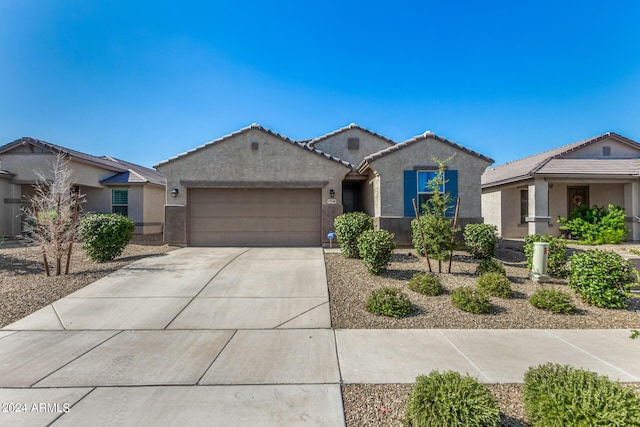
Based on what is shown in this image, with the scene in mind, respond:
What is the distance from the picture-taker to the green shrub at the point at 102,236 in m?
9.41

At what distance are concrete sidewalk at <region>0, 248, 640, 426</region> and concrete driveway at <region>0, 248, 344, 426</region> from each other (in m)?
0.02

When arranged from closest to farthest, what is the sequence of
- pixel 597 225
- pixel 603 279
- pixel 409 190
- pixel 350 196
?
1. pixel 603 279
2. pixel 409 190
3. pixel 597 225
4. pixel 350 196

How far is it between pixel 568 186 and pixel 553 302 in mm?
12857

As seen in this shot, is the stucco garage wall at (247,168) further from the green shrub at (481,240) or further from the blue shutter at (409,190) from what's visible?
the green shrub at (481,240)

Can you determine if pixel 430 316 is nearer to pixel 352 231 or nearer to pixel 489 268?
pixel 489 268

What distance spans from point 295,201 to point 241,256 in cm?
346

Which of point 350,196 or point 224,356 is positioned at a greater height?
point 350,196

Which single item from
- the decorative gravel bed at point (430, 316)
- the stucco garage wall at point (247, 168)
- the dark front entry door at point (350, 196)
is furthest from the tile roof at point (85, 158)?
the decorative gravel bed at point (430, 316)

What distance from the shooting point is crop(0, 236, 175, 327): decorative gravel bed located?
243 inches

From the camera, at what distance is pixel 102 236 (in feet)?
31.0

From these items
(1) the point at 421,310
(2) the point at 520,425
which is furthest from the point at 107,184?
(2) the point at 520,425

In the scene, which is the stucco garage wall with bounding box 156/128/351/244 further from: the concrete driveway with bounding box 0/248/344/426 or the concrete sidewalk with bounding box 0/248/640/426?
the concrete sidewalk with bounding box 0/248/640/426

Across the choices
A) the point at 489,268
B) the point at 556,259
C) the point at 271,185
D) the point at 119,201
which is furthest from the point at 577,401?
the point at 119,201

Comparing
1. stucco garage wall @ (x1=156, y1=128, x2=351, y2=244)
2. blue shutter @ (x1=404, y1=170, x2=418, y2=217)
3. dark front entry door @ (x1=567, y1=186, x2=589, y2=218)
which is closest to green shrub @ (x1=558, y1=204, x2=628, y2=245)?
dark front entry door @ (x1=567, y1=186, x2=589, y2=218)
